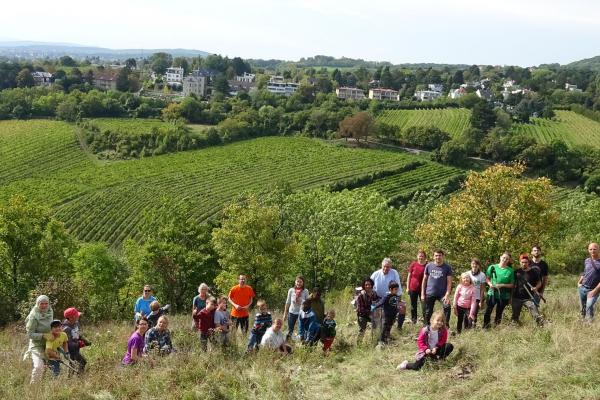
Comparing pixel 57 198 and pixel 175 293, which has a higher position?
pixel 175 293

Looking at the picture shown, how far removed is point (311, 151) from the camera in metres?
68.4

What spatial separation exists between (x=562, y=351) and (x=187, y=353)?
5333 millimetres

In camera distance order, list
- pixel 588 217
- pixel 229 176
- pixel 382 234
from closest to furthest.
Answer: pixel 382 234, pixel 588 217, pixel 229 176

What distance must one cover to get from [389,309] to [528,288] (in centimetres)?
228

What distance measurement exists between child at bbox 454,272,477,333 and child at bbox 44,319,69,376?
6.15m

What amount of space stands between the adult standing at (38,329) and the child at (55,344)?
0.31ft

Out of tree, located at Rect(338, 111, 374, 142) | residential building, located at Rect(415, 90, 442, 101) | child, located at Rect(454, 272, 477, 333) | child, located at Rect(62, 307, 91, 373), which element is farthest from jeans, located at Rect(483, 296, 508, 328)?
residential building, located at Rect(415, 90, 442, 101)

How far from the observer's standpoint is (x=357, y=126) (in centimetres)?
7300

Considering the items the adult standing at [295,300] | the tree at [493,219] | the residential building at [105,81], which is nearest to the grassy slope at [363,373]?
the adult standing at [295,300]

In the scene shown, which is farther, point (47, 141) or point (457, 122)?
point (457, 122)

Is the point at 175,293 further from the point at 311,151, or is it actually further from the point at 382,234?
the point at 311,151

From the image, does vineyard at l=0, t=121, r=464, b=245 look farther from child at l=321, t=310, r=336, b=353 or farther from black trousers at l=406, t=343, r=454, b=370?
black trousers at l=406, t=343, r=454, b=370

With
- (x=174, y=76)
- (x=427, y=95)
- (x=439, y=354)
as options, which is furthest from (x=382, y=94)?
(x=439, y=354)

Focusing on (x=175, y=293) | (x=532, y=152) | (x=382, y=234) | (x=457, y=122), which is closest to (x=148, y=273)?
(x=175, y=293)
